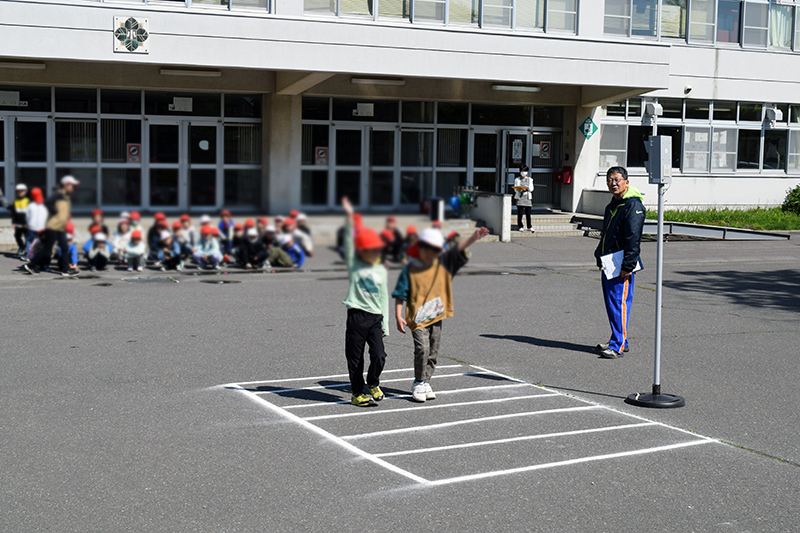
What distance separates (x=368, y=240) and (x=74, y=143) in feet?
2.47

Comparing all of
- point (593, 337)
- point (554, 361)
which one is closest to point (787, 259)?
point (593, 337)

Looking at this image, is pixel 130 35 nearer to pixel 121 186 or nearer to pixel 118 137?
pixel 118 137

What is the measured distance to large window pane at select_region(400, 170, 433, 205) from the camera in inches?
83.9

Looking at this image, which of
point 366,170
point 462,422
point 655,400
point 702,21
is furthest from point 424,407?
point 702,21

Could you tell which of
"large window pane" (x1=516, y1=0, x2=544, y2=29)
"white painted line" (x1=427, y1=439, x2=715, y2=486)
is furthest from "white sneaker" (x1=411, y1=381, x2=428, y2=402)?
"large window pane" (x1=516, y1=0, x2=544, y2=29)

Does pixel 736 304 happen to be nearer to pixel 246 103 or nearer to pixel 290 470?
pixel 290 470

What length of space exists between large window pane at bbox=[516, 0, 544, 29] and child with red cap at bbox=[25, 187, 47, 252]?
1677 millimetres

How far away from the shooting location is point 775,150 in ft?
109

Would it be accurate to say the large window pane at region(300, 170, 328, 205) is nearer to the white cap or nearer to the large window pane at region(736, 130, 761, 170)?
the white cap

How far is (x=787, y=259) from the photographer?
71.9 feet

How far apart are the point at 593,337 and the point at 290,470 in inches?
263

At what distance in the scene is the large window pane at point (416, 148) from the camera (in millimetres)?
2090

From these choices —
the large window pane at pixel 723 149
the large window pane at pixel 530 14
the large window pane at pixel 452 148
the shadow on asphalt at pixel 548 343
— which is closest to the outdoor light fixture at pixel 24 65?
the large window pane at pixel 452 148

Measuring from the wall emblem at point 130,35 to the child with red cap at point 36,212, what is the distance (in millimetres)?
378
